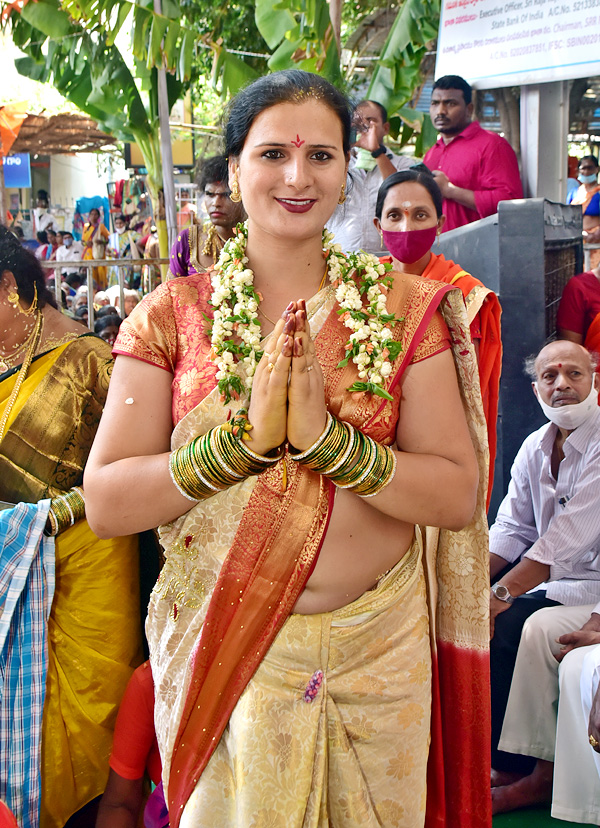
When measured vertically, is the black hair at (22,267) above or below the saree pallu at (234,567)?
above

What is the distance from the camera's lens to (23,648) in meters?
2.47

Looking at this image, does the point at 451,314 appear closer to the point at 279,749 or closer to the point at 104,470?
the point at 104,470

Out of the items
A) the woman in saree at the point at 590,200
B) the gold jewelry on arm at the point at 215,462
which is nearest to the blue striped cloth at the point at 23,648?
the gold jewelry on arm at the point at 215,462

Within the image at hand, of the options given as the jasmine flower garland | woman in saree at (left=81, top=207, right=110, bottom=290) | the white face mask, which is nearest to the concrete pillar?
the white face mask

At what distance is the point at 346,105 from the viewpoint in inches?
69.2

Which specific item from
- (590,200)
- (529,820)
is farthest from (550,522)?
(590,200)

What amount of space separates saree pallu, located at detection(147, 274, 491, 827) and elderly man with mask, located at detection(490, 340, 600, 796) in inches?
53.8

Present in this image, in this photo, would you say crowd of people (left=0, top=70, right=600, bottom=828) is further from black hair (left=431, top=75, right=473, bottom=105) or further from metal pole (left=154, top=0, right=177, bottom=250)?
metal pole (left=154, top=0, right=177, bottom=250)

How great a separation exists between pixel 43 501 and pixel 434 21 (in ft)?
16.4

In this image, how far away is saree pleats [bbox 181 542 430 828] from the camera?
161 centimetres

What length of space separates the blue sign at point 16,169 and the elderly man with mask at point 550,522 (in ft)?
49.7

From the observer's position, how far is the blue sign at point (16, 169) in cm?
1609

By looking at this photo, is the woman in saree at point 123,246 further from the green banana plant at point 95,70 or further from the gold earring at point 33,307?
the gold earring at point 33,307

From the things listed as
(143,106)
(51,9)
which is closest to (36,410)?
(51,9)
